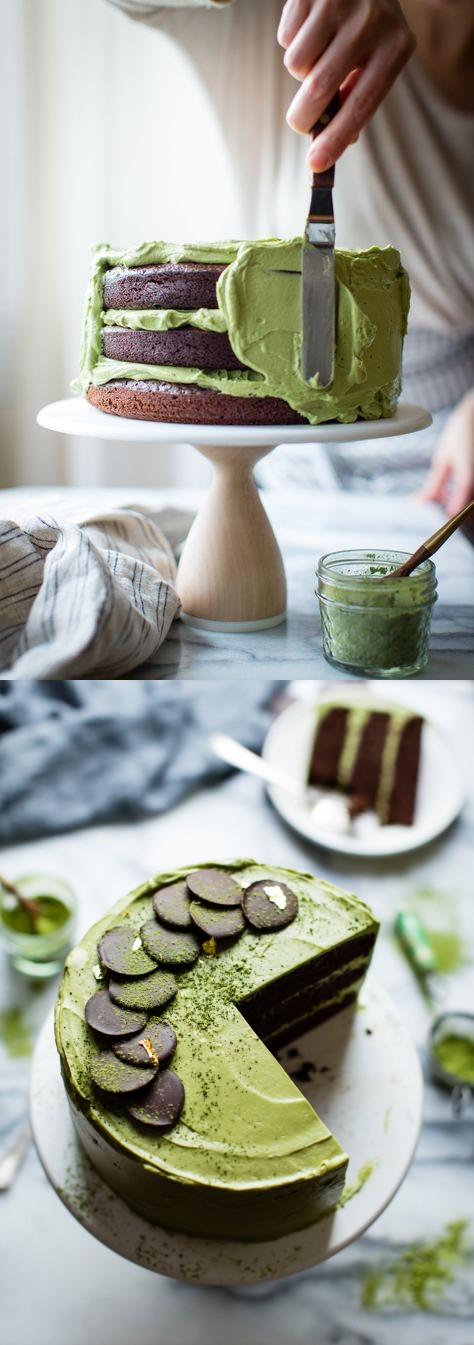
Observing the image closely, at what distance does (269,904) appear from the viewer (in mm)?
832

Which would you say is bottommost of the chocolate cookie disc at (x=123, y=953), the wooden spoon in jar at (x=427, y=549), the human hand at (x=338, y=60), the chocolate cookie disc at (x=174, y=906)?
the chocolate cookie disc at (x=123, y=953)

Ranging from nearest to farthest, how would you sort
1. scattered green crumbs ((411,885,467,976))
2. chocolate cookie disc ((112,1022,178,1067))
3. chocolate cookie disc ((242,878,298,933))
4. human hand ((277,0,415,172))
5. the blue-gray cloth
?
1. human hand ((277,0,415,172))
2. chocolate cookie disc ((112,1022,178,1067))
3. chocolate cookie disc ((242,878,298,933))
4. scattered green crumbs ((411,885,467,976))
5. the blue-gray cloth

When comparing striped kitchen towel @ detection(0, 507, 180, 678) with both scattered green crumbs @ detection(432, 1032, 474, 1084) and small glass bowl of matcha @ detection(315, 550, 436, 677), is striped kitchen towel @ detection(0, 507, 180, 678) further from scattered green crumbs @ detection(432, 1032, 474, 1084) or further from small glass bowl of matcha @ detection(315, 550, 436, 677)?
scattered green crumbs @ detection(432, 1032, 474, 1084)

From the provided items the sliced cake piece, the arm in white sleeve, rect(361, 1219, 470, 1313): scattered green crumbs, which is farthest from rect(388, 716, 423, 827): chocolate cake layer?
the arm in white sleeve

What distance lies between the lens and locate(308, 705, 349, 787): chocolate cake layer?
1.36m

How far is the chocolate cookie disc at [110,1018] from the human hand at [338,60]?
23.2 inches

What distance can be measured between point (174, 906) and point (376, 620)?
370 millimetres

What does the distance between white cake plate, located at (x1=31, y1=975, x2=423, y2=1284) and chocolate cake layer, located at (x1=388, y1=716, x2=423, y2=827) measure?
446 mm

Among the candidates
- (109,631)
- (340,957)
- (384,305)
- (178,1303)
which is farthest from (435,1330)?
(384,305)

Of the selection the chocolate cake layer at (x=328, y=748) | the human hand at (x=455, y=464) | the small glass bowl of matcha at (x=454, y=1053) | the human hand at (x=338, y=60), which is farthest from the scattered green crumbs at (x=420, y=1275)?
the human hand at (x=338, y=60)

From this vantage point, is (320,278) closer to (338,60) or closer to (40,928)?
(338,60)

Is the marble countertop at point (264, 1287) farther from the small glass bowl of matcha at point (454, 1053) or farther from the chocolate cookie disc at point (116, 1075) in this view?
the chocolate cookie disc at point (116, 1075)

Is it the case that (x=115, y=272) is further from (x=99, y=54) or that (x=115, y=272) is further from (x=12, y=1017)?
(x=12, y=1017)

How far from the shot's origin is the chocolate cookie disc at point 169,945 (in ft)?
2.55
